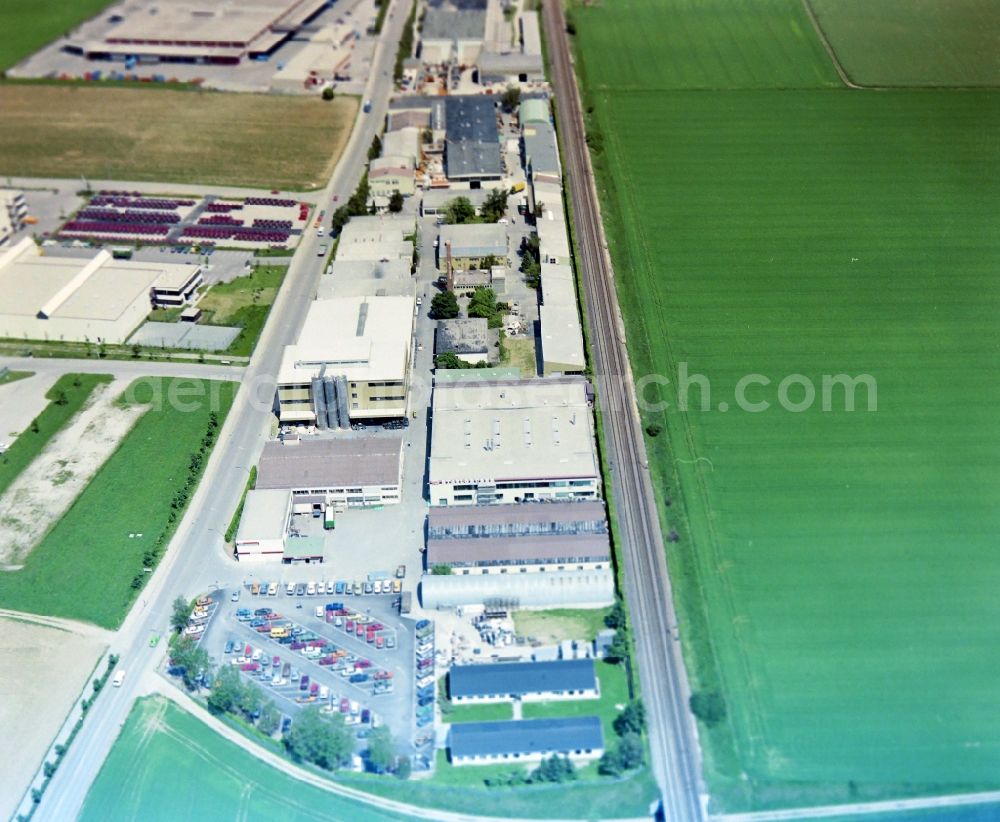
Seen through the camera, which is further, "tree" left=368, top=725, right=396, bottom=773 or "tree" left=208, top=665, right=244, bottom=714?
"tree" left=208, top=665, right=244, bottom=714

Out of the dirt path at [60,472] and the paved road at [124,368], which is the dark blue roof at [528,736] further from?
the paved road at [124,368]

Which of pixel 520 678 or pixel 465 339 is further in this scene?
pixel 465 339

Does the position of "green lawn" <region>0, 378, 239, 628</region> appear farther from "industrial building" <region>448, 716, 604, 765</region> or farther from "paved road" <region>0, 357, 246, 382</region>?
"industrial building" <region>448, 716, 604, 765</region>

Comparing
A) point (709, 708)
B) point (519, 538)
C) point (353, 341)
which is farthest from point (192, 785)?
point (353, 341)

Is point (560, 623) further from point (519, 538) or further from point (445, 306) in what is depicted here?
point (445, 306)

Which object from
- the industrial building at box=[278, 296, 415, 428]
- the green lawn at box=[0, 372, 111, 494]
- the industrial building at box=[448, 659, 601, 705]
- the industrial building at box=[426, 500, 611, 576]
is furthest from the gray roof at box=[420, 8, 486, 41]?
the industrial building at box=[448, 659, 601, 705]

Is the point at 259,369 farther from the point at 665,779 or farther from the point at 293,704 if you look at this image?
the point at 665,779
